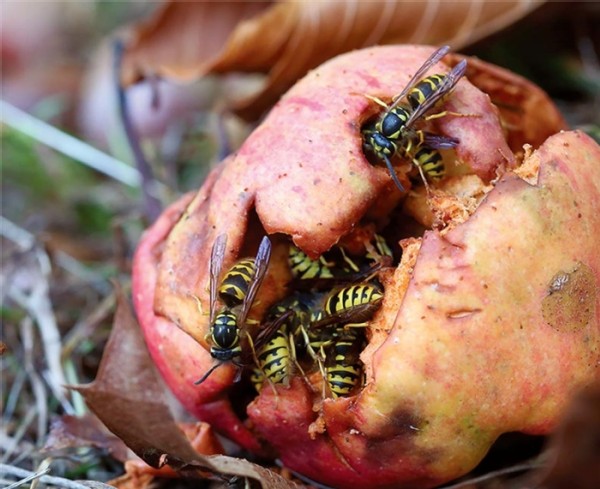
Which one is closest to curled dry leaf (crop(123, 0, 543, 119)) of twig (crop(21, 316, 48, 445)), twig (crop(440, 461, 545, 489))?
twig (crop(21, 316, 48, 445))

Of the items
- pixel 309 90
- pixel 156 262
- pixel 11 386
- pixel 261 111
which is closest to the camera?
pixel 309 90

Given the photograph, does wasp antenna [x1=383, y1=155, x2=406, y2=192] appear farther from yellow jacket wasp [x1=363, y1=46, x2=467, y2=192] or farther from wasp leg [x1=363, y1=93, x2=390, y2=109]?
wasp leg [x1=363, y1=93, x2=390, y2=109]

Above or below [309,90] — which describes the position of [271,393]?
below

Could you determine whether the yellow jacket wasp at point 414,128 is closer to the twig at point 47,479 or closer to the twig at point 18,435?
the twig at point 47,479

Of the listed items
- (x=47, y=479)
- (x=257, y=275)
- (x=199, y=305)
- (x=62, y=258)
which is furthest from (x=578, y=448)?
(x=62, y=258)

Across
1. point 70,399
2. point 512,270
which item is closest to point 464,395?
point 512,270

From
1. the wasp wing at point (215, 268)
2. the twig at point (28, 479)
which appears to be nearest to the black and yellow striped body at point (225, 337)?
the wasp wing at point (215, 268)

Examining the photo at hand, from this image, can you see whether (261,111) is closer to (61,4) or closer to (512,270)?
(512,270)
